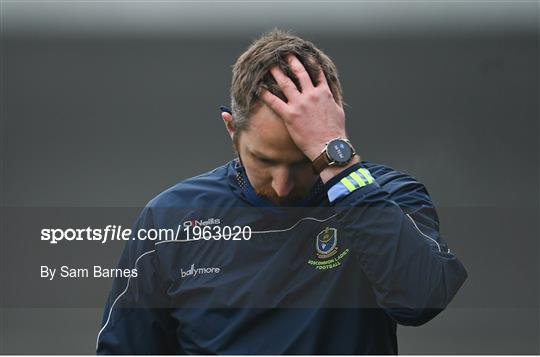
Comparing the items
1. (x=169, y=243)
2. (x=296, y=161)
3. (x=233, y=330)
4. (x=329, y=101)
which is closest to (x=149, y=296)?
(x=169, y=243)

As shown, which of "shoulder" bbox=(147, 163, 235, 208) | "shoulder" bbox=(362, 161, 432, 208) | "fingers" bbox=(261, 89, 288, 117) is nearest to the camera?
"fingers" bbox=(261, 89, 288, 117)

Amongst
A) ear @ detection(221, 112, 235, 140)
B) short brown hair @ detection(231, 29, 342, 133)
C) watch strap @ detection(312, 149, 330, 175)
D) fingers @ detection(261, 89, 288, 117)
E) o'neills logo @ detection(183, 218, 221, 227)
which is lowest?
o'neills logo @ detection(183, 218, 221, 227)

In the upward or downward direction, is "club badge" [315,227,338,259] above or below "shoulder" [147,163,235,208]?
below

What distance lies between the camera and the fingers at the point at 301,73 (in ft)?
6.23

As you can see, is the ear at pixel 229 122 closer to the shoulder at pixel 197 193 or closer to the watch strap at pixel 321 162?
the shoulder at pixel 197 193

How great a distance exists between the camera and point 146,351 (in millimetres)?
2076

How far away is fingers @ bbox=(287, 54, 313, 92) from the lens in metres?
1.90

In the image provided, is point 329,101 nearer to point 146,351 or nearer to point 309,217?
point 309,217

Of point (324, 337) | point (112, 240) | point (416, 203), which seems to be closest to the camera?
point (324, 337)

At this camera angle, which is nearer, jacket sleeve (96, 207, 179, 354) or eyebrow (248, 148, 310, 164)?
eyebrow (248, 148, 310, 164)

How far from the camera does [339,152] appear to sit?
1.82 m

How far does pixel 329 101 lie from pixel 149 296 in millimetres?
736

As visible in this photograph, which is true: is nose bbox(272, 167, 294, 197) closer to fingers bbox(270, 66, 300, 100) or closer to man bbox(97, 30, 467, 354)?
man bbox(97, 30, 467, 354)

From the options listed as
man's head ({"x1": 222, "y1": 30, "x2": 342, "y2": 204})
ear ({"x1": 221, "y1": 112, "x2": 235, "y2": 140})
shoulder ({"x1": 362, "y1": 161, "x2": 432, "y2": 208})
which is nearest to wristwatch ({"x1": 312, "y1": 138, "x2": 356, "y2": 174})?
man's head ({"x1": 222, "y1": 30, "x2": 342, "y2": 204})
